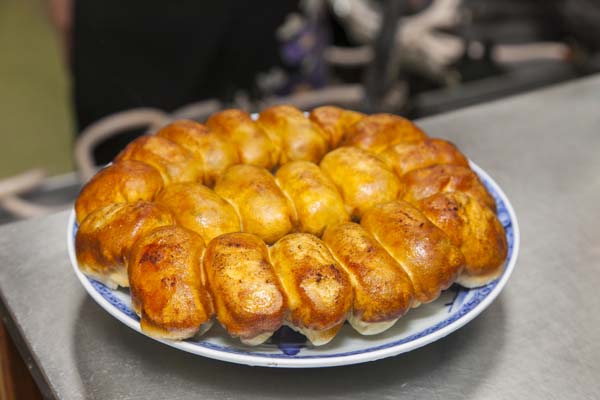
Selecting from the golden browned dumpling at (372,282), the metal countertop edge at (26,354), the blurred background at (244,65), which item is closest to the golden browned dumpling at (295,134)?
the golden browned dumpling at (372,282)

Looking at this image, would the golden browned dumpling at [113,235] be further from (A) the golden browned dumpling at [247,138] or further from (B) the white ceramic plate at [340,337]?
(A) the golden browned dumpling at [247,138]

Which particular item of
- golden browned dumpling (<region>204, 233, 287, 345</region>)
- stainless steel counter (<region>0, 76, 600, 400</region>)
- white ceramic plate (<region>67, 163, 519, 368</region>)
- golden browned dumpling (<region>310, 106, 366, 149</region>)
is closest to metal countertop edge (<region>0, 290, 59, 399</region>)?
stainless steel counter (<region>0, 76, 600, 400</region>)

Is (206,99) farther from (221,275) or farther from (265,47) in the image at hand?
(221,275)

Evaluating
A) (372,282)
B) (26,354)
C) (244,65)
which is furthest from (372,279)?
(244,65)

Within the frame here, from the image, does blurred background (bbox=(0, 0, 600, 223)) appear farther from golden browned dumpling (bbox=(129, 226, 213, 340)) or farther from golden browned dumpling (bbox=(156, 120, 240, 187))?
golden browned dumpling (bbox=(129, 226, 213, 340))

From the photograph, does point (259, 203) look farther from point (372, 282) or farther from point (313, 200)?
point (372, 282)
